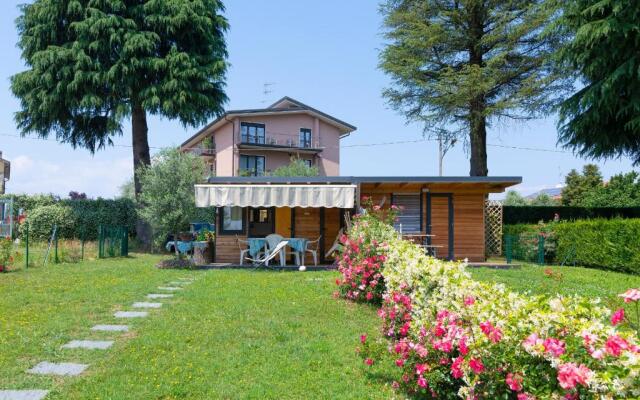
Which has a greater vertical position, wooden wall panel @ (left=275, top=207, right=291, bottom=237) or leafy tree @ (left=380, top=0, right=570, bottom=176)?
leafy tree @ (left=380, top=0, right=570, bottom=176)

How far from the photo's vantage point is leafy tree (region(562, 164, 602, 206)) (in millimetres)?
38550

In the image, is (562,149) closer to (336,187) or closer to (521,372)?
(336,187)

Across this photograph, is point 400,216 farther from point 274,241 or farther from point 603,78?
point 603,78

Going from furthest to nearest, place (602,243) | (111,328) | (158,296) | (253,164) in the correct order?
(253,164) → (602,243) → (158,296) → (111,328)

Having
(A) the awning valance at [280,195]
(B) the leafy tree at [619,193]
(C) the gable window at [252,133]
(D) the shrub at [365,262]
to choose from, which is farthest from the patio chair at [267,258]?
(C) the gable window at [252,133]

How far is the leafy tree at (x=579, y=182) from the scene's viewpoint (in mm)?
38550

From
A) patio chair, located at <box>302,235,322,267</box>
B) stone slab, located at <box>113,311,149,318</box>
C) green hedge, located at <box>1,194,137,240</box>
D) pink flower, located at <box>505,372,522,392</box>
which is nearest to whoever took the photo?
pink flower, located at <box>505,372,522,392</box>

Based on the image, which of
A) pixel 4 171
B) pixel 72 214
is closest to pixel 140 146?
pixel 72 214

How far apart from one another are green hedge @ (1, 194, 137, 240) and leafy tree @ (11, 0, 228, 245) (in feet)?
6.21

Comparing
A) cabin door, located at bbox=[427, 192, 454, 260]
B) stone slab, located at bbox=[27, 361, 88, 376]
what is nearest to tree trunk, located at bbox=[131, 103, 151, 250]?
cabin door, located at bbox=[427, 192, 454, 260]

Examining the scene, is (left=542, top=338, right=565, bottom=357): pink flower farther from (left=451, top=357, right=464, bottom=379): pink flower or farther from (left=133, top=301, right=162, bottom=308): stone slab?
(left=133, top=301, right=162, bottom=308): stone slab

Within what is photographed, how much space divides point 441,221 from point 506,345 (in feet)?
45.7

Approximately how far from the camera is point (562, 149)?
68.5 feet

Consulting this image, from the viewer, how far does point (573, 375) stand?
239cm
